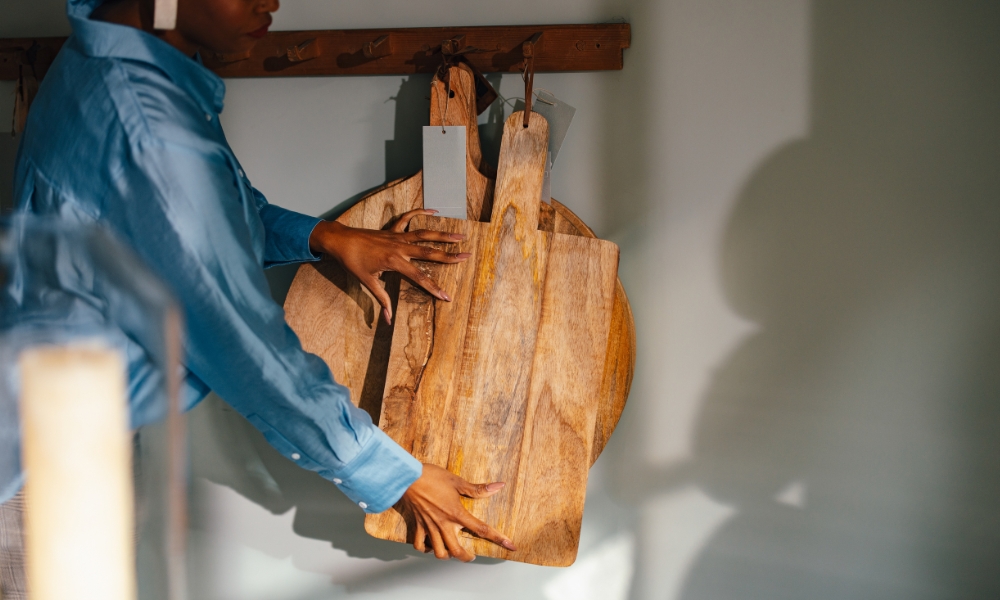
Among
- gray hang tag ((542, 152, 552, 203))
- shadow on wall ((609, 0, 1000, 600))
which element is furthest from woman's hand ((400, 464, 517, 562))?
gray hang tag ((542, 152, 552, 203))

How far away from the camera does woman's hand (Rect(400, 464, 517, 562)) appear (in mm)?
766

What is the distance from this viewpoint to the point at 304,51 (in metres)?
0.91

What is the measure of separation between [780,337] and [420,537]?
0.53 meters

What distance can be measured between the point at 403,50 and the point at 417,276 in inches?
12.0

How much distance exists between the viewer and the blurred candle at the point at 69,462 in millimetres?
178

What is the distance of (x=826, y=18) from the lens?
90 cm

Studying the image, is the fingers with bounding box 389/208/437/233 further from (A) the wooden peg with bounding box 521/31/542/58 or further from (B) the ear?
(B) the ear

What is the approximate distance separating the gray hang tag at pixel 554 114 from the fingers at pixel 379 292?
0.26 meters

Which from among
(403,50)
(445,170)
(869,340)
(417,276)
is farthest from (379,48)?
(869,340)

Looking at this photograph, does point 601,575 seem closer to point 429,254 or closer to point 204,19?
point 429,254

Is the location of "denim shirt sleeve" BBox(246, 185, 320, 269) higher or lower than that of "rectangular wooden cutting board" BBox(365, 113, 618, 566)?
higher

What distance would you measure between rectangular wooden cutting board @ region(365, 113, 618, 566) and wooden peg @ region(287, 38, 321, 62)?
277mm

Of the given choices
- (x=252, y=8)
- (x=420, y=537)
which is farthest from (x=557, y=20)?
(x=420, y=537)

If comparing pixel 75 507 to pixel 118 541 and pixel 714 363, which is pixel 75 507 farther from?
pixel 714 363
